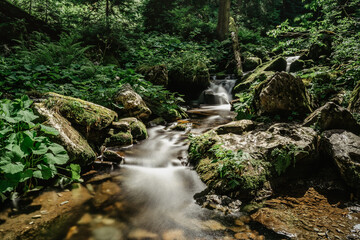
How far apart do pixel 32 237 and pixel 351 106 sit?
5824 millimetres

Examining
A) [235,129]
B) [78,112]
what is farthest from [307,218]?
[78,112]

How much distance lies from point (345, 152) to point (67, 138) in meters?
4.28

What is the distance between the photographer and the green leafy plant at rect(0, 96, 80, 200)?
2.25 metres

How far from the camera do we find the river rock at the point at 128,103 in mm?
5527

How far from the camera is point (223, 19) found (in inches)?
574

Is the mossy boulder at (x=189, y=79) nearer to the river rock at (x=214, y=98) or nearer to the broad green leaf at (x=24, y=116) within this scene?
the river rock at (x=214, y=98)

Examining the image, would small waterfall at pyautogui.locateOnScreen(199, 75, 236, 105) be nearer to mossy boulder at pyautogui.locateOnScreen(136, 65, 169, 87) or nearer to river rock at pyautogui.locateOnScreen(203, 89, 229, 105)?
river rock at pyautogui.locateOnScreen(203, 89, 229, 105)

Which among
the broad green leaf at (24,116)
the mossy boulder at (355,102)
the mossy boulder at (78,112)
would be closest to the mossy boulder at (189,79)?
the mossy boulder at (78,112)

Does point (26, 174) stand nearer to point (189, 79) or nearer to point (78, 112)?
point (78, 112)

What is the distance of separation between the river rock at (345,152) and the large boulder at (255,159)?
192 mm

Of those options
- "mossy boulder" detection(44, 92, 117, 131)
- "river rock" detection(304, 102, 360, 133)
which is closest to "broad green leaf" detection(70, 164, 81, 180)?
"mossy boulder" detection(44, 92, 117, 131)

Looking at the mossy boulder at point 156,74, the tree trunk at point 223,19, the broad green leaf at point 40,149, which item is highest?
the tree trunk at point 223,19

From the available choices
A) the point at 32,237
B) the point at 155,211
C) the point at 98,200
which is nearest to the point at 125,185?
the point at 98,200

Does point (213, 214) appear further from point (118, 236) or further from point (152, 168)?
point (152, 168)
